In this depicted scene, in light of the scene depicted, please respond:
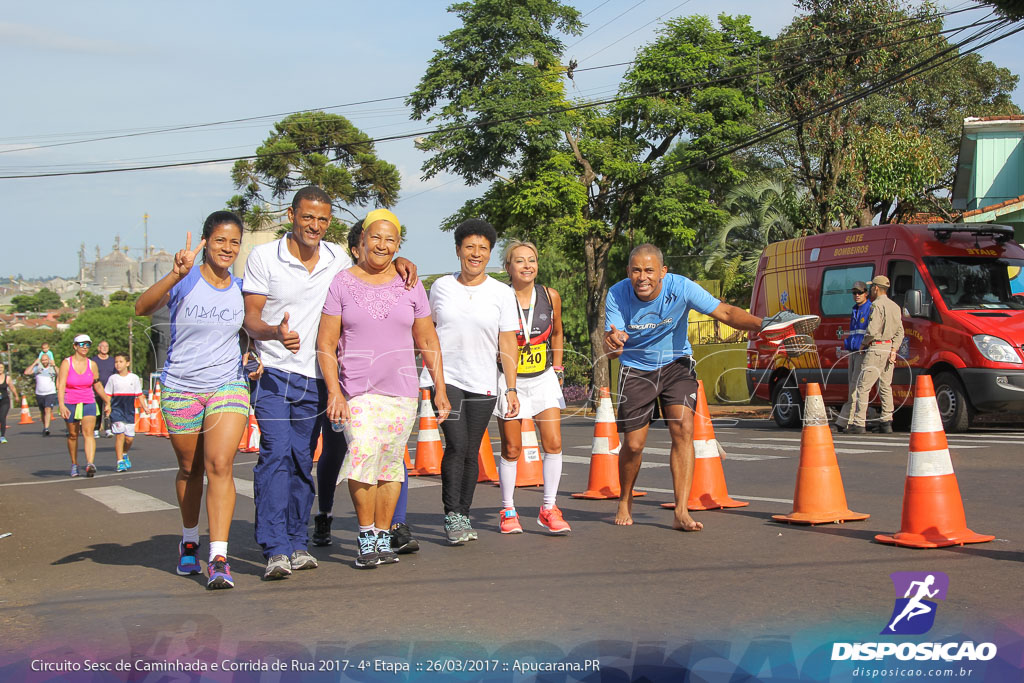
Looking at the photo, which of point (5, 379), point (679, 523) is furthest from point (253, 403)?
point (5, 379)

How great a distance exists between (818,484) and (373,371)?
3.34 m

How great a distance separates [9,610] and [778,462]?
843 cm

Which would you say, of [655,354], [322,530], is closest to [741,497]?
[655,354]

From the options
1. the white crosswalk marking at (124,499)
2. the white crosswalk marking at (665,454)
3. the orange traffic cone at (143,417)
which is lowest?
the orange traffic cone at (143,417)

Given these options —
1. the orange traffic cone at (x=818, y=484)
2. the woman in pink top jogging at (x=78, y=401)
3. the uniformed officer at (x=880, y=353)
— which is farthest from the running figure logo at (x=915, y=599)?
the woman in pink top jogging at (x=78, y=401)

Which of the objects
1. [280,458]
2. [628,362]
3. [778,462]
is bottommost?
[778,462]

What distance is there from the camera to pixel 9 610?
5.50 meters

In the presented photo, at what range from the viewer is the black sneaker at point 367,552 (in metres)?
6.25

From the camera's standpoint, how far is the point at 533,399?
24.3ft

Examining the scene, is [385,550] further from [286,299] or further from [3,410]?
[3,410]

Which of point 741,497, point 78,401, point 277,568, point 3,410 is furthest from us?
point 3,410

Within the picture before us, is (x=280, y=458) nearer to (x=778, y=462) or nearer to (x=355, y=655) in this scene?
(x=355, y=655)

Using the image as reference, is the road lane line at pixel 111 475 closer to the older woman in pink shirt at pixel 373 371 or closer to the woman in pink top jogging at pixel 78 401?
the woman in pink top jogging at pixel 78 401

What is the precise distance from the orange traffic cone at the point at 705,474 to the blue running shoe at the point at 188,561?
12.4 ft
